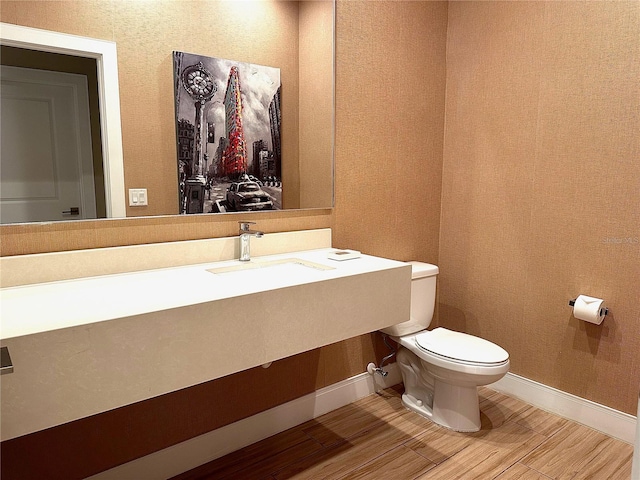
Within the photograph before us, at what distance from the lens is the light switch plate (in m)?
1.73

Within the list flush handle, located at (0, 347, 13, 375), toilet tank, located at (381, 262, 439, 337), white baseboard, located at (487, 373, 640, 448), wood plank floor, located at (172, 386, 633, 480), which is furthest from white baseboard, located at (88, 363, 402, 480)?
flush handle, located at (0, 347, 13, 375)

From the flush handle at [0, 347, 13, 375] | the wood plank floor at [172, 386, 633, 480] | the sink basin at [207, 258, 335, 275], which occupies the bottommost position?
the wood plank floor at [172, 386, 633, 480]

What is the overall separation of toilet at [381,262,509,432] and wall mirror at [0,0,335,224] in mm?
907

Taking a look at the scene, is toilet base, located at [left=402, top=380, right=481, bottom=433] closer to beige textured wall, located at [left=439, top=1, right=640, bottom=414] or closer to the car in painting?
beige textured wall, located at [left=439, top=1, right=640, bottom=414]

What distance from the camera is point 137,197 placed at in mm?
1738

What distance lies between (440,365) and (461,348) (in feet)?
0.46

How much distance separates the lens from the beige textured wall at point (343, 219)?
Answer: 1635 mm

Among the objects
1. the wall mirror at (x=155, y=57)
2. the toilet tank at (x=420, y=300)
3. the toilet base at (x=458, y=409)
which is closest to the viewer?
the wall mirror at (x=155, y=57)

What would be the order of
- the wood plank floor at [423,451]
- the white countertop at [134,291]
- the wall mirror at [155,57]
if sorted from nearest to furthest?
1. the white countertop at [134,291]
2. the wall mirror at [155,57]
3. the wood plank floor at [423,451]

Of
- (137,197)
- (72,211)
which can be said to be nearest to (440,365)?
(137,197)

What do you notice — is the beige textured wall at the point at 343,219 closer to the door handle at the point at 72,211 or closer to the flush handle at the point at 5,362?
the door handle at the point at 72,211

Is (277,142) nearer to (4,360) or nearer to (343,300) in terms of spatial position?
(343,300)

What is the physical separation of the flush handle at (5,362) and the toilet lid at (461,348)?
172cm

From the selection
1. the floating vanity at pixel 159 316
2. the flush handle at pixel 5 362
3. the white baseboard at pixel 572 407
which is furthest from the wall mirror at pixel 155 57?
the white baseboard at pixel 572 407
